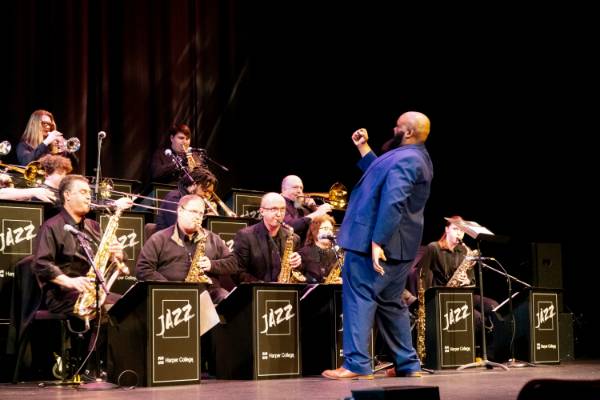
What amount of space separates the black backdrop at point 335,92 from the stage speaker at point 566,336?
72 centimetres

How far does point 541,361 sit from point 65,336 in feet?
13.9

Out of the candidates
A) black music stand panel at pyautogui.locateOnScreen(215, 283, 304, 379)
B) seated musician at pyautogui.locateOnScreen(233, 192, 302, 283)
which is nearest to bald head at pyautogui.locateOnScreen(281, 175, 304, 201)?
seated musician at pyautogui.locateOnScreen(233, 192, 302, 283)

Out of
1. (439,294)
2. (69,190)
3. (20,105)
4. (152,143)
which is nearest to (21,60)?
(20,105)

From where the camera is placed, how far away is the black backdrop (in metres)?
9.80

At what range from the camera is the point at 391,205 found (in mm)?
6078

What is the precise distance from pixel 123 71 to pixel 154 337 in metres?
4.85

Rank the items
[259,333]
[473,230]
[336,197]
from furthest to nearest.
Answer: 1. [336,197]
2. [473,230]
3. [259,333]

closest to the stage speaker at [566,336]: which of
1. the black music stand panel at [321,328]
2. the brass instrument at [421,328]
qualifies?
the brass instrument at [421,328]

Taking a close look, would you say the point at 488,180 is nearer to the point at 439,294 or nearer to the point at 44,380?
the point at 439,294

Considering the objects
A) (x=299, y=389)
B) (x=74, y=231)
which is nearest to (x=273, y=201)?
(x=74, y=231)

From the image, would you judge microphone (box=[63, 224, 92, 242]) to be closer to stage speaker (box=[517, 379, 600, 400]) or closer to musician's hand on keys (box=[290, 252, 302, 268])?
musician's hand on keys (box=[290, 252, 302, 268])

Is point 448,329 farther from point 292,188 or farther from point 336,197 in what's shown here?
point 336,197

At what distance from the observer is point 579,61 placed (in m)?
10.2

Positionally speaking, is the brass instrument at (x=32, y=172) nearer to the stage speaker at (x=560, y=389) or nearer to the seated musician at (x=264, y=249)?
the seated musician at (x=264, y=249)
